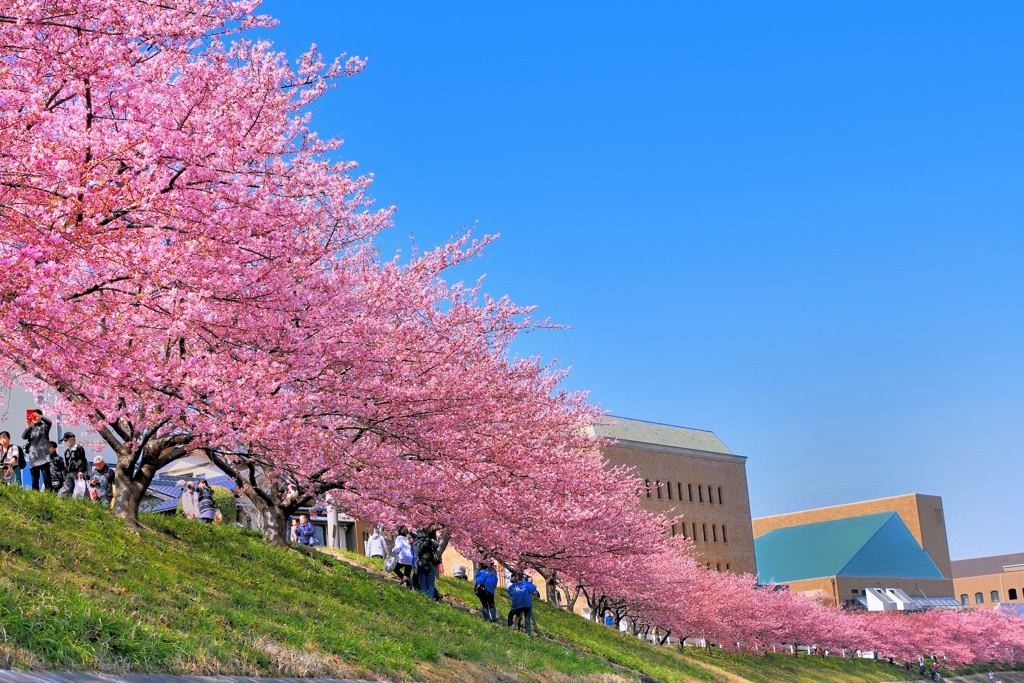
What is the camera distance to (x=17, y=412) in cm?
3566

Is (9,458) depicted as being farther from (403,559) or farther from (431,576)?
(431,576)

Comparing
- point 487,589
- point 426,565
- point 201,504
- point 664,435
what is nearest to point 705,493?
point 664,435

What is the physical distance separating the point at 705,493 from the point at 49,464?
65.3 metres

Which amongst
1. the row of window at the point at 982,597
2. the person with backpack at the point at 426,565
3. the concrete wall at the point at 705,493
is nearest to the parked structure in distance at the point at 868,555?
the concrete wall at the point at 705,493

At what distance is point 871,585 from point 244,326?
8861 cm

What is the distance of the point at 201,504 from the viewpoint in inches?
876

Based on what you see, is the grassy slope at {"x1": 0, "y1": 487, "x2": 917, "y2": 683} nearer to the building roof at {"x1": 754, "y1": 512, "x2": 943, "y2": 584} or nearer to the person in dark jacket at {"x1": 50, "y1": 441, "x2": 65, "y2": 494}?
the person in dark jacket at {"x1": 50, "y1": 441, "x2": 65, "y2": 494}

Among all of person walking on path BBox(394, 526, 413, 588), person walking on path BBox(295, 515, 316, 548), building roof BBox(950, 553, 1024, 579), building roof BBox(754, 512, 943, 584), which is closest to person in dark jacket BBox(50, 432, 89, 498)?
person walking on path BBox(394, 526, 413, 588)

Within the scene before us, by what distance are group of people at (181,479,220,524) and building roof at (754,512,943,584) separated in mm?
75820

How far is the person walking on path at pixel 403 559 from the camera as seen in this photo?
22.2 meters

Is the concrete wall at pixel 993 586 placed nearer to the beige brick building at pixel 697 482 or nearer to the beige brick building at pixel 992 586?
the beige brick building at pixel 992 586

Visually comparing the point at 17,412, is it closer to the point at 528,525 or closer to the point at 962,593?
the point at 528,525

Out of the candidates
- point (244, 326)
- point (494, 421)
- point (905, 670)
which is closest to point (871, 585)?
point (905, 670)

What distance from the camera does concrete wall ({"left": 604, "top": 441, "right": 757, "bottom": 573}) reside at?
7362cm
